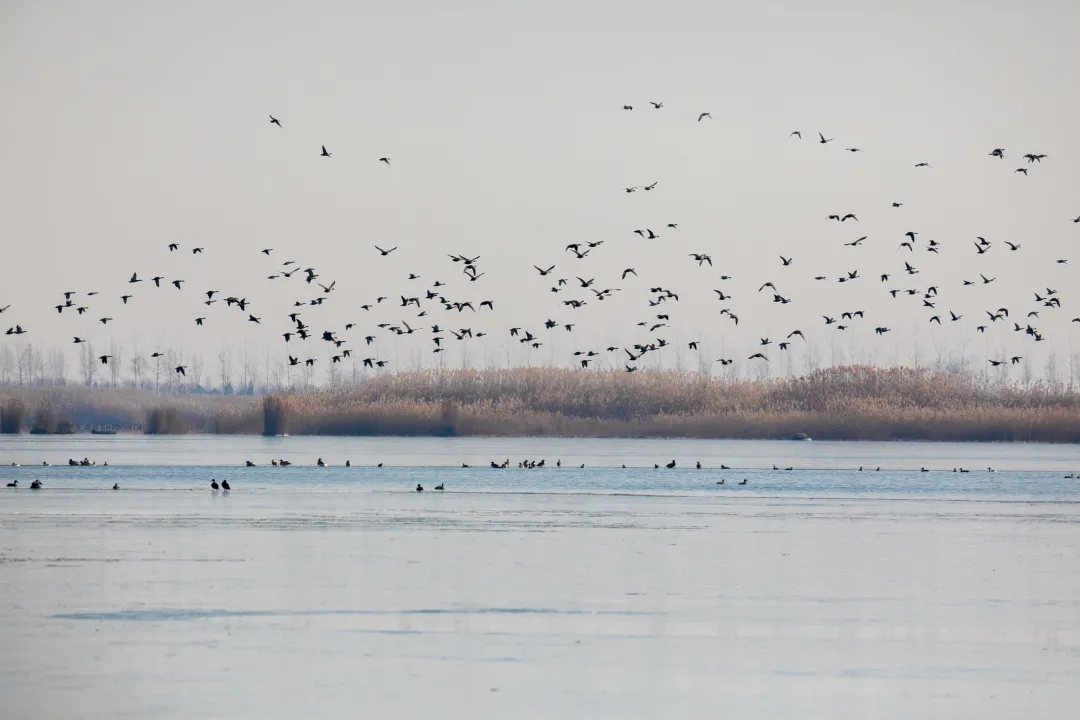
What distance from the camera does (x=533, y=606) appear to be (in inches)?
714

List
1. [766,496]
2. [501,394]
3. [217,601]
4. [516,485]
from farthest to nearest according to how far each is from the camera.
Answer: [501,394] < [516,485] < [766,496] < [217,601]

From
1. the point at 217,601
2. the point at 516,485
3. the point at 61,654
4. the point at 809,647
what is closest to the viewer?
the point at 61,654

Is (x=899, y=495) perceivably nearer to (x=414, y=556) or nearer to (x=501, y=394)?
(x=414, y=556)

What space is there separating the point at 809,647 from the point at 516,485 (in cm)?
2865

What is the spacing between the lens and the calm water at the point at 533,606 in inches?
520

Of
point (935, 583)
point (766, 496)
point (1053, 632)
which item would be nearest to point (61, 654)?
point (1053, 632)

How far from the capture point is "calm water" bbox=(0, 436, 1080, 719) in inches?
520

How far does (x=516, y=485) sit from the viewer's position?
44.0 metres

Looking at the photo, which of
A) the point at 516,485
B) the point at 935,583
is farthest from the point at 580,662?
the point at 516,485

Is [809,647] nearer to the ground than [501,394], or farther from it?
nearer to the ground

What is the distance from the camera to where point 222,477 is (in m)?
46.1

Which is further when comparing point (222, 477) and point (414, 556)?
point (222, 477)

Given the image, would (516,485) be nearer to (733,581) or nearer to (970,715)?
(733,581)

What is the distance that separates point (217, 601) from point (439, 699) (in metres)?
5.97
